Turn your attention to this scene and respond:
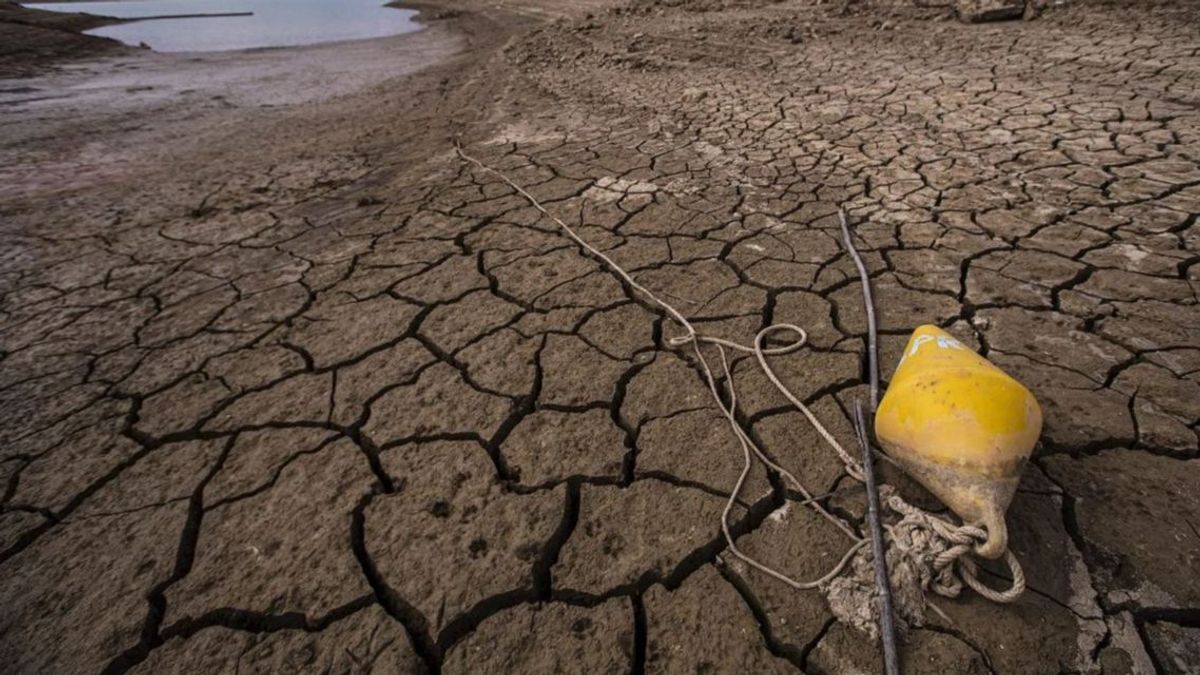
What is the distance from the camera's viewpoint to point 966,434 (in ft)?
3.80

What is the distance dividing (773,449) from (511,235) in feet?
5.86

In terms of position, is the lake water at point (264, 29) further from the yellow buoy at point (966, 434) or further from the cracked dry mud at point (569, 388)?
the yellow buoy at point (966, 434)

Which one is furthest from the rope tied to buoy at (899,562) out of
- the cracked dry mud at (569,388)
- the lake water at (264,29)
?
the lake water at (264,29)

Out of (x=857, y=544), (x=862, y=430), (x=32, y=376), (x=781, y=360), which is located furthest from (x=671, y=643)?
(x=32, y=376)

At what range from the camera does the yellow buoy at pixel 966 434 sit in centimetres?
113

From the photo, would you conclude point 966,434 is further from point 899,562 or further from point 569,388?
point 569,388

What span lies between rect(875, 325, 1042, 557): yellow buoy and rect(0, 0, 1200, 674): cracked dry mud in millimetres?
176

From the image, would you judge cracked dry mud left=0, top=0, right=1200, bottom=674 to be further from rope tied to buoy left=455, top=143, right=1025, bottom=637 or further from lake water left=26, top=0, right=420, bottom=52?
lake water left=26, top=0, right=420, bottom=52

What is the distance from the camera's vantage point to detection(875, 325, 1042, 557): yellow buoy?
44.4 inches

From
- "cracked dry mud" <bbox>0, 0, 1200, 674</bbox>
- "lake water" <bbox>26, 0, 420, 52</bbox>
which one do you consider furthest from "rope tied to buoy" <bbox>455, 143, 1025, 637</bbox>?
"lake water" <bbox>26, 0, 420, 52</bbox>

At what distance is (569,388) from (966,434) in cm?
110

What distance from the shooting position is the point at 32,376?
2.00 metres

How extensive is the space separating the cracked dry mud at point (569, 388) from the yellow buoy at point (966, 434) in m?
0.18

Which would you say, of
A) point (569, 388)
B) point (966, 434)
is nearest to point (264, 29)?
point (569, 388)
